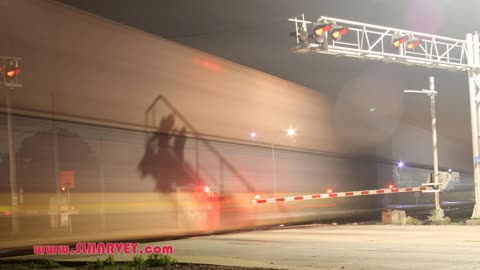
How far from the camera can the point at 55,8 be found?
64.4 ft

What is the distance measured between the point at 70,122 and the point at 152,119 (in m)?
4.49

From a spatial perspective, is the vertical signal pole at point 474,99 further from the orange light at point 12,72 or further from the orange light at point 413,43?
the orange light at point 12,72

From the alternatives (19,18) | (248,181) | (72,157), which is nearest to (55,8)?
(19,18)

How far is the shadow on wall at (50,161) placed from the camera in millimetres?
19422

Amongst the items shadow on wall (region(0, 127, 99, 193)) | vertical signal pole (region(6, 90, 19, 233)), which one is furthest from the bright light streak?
vertical signal pole (region(6, 90, 19, 233))

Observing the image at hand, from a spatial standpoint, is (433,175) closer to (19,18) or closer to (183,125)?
(183,125)

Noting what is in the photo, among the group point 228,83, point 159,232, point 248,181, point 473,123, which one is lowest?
point 159,232

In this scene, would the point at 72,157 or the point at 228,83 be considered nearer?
the point at 72,157

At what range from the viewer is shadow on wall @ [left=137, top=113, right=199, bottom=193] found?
23.8 metres

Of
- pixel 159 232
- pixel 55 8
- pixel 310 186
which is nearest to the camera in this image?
pixel 55 8

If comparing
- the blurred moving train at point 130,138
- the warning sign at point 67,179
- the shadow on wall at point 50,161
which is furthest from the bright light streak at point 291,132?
the warning sign at point 67,179

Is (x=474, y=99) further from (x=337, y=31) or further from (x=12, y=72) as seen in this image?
(x=12, y=72)

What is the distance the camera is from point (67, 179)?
20375 mm

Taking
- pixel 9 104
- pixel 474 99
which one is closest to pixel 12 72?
pixel 9 104
